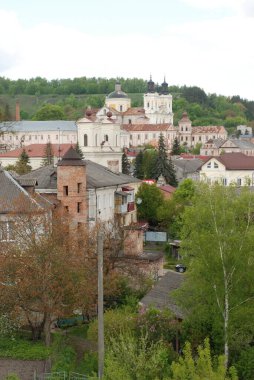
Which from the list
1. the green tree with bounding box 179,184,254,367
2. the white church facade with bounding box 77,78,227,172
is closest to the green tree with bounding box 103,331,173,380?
the green tree with bounding box 179,184,254,367

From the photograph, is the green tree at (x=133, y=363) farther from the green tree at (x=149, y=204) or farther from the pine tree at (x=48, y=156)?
the pine tree at (x=48, y=156)

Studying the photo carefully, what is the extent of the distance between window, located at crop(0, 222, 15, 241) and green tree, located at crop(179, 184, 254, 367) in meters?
6.85

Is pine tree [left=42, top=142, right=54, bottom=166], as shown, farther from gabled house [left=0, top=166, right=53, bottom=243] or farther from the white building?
gabled house [left=0, top=166, right=53, bottom=243]

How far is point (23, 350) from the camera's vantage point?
68.0ft

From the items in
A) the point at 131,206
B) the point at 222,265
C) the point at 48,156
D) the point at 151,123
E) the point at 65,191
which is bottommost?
the point at 48,156

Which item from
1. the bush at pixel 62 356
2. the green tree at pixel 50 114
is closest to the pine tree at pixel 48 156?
the bush at pixel 62 356

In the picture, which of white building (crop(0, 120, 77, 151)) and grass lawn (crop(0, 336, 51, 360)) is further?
white building (crop(0, 120, 77, 151))

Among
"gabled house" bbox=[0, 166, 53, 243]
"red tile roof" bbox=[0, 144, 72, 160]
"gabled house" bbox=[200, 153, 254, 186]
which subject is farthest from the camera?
"red tile roof" bbox=[0, 144, 72, 160]

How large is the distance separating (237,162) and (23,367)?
54.0 meters

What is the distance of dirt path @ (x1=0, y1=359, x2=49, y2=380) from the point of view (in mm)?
20203

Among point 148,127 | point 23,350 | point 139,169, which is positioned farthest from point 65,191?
point 148,127

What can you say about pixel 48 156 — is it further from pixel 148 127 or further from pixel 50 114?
pixel 50 114

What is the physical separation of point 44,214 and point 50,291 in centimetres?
318

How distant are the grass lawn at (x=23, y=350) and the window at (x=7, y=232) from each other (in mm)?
3775
